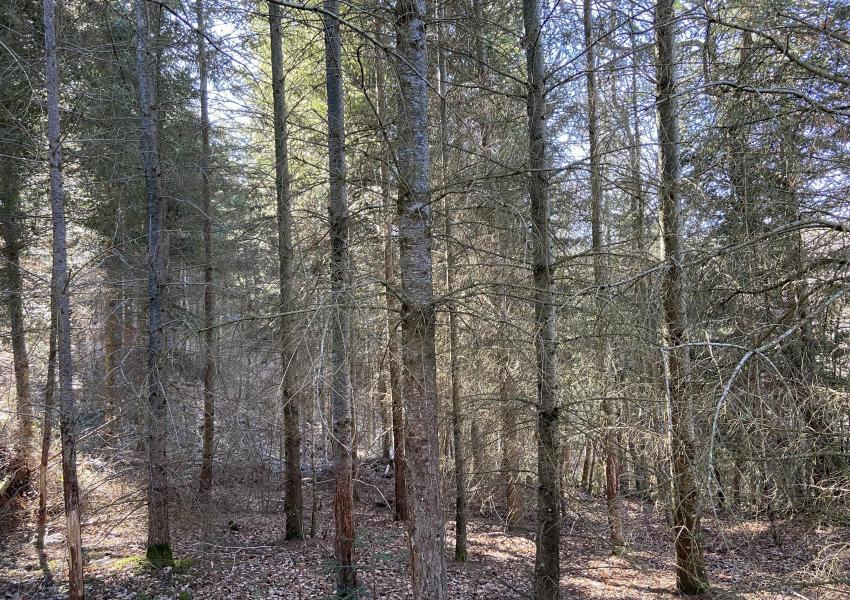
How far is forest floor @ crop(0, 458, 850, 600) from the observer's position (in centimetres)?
705

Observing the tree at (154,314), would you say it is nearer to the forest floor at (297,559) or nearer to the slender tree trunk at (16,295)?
the forest floor at (297,559)

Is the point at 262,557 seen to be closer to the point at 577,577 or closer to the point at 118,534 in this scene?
the point at 118,534

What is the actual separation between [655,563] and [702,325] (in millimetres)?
7602

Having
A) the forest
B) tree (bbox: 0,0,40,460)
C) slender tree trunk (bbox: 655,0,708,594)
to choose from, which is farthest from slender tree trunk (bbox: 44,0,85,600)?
slender tree trunk (bbox: 655,0,708,594)

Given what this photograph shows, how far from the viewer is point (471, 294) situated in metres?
3.73

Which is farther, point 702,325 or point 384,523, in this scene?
point 384,523

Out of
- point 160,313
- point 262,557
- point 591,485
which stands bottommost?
point 591,485

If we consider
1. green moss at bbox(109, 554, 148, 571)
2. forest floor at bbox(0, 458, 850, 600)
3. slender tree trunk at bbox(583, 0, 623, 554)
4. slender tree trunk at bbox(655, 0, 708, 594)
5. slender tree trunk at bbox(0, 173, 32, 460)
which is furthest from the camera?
slender tree trunk at bbox(0, 173, 32, 460)

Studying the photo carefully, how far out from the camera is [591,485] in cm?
1552

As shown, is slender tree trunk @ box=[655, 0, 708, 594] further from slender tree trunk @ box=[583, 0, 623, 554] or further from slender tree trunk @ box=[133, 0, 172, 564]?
slender tree trunk @ box=[133, 0, 172, 564]

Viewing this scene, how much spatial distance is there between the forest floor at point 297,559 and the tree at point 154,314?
1.24ft

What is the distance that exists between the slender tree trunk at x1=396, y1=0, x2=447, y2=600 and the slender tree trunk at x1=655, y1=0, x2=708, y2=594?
177 cm

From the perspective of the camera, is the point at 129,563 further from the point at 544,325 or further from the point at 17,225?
the point at 544,325

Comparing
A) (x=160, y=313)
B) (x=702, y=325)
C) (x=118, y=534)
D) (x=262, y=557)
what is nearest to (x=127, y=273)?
(x=160, y=313)
